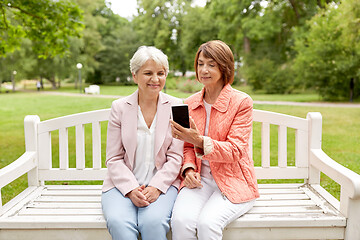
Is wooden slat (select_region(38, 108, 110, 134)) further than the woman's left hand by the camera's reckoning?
Yes

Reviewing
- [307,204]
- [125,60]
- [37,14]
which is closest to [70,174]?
[307,204]

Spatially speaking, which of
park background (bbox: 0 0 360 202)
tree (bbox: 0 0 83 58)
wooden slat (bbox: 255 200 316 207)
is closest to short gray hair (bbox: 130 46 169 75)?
wooden slat (bbox: 255 200 316 207)

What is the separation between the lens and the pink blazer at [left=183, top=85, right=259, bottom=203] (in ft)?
8.52

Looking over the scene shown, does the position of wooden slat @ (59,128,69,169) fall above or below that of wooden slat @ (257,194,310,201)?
above

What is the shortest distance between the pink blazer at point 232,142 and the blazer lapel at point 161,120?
0.24 meters

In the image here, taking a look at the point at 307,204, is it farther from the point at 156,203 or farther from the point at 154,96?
the point at 154,96

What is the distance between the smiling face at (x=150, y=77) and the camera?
267 centimetres

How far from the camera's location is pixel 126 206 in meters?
2.53

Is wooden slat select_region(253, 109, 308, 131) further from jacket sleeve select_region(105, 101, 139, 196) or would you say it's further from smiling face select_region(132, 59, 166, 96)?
jacket sleeve select_region(105, 101, 139, 196)

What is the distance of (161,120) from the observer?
110 inches

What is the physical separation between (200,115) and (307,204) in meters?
1.10

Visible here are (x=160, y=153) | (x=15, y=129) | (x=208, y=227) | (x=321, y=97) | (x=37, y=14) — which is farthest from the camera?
(x=321, y=97)

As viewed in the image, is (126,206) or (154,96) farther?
(154,96)

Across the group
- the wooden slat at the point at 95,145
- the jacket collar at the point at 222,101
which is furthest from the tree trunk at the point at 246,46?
the jacket collar at the point at 222,101
